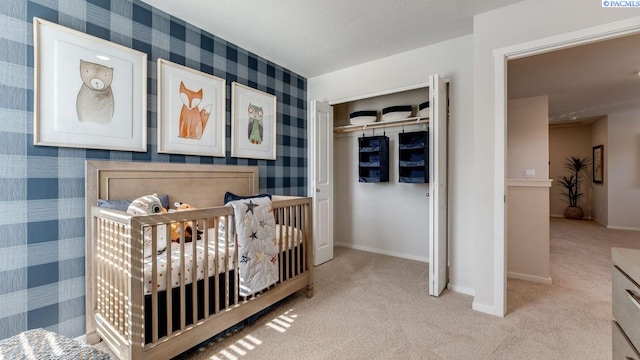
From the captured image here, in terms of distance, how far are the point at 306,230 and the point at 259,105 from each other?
1486mm

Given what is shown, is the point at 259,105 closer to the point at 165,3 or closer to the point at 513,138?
the point at 165,3

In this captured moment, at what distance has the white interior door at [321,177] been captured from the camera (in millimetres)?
3373

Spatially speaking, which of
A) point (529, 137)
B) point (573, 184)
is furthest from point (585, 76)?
point (573, 184)

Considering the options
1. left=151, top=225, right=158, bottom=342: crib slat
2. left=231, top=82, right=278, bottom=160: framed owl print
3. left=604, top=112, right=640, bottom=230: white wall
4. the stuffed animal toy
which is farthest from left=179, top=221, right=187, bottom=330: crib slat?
left=604, top=112, right=640, bottom=230: white wall

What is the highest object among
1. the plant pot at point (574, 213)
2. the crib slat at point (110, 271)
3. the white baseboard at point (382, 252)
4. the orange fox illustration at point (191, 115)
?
the orange fox illustration at point (191, 115)

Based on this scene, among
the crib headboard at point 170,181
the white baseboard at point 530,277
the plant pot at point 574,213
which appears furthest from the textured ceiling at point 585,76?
the crib headboard at point 170,181

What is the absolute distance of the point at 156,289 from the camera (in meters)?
1.48

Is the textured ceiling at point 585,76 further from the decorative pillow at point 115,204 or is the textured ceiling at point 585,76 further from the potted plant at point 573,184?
the decorative pillow at point 115,204

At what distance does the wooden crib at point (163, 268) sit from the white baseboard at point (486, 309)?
1.42 metres

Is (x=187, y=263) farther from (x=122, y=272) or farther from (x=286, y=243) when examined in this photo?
(x=286, y=243)

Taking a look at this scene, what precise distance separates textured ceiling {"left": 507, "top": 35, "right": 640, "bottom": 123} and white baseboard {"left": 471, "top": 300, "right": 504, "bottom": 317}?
2379mm

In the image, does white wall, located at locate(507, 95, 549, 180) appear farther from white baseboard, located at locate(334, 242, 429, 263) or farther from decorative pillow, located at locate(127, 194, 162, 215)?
decorative pillow, located at locate(127, 194, 162, 215)

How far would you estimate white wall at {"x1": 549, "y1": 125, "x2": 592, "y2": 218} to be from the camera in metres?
6.56

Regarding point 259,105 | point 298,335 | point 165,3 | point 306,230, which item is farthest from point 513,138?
point 165,3
